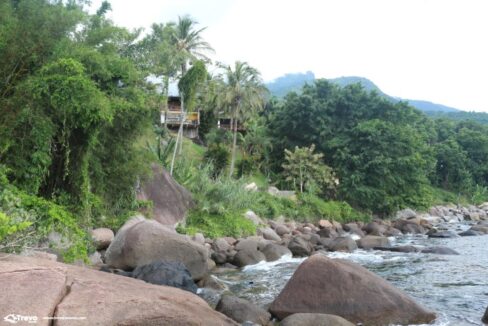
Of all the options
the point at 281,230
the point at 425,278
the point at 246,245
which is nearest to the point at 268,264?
the point at 246,245

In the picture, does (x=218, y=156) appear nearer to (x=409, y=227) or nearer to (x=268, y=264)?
(x=409, y=227)

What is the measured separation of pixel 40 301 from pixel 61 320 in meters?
0.35

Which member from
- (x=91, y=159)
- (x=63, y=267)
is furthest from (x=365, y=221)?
(x=63, y=267)

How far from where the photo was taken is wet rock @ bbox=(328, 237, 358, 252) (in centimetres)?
1887

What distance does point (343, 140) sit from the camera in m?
33.9

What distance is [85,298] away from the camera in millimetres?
5195

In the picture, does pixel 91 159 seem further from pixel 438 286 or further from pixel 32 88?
pixel 438 286

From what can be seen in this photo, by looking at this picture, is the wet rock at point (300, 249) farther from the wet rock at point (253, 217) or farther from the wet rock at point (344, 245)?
the wet rock at point (253, 217)

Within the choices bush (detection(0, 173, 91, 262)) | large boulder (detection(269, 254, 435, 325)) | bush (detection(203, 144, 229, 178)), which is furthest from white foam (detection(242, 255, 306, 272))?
bush (detection(203, 144, 229, 178))

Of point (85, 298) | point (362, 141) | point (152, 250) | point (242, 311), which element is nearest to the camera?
point (85, 298)

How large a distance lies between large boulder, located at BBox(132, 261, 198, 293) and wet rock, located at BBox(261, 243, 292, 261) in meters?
6.33

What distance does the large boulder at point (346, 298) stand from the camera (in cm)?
814

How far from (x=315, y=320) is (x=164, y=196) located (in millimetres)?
12755

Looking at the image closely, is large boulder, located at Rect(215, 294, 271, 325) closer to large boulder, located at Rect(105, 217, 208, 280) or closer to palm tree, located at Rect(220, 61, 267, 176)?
large boulder, located at Rect(105, 217, 208, 280)
